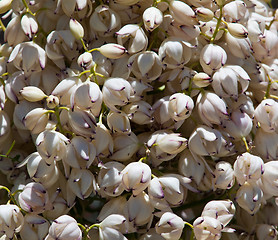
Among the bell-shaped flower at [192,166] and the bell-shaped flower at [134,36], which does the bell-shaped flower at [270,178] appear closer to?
the bell-shaped flower at [192,166]

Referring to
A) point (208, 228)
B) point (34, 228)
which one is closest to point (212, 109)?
point (208, 228)

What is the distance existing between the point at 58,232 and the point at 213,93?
0.79ft

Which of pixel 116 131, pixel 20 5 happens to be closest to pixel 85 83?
pixel 116 131

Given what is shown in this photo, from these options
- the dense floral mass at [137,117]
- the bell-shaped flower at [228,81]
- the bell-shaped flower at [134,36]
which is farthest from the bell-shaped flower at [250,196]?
the bell-shaped flower at [134,36]

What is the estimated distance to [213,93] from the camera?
64cm

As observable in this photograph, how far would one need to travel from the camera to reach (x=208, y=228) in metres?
0.59

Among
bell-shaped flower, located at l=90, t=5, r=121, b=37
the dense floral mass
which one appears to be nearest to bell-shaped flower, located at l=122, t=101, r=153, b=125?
the dense floral mass

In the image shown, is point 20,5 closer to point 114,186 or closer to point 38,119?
point 38,119

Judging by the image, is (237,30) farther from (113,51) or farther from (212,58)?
(113,51)

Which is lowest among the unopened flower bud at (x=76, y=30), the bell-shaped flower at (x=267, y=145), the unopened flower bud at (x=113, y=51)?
the bell-shaped flower at (x=267, y=145)

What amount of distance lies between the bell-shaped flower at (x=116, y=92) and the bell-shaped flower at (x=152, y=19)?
0.24ft

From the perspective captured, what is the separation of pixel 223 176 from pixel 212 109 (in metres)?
0.08

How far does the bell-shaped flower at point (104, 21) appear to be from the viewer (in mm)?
661

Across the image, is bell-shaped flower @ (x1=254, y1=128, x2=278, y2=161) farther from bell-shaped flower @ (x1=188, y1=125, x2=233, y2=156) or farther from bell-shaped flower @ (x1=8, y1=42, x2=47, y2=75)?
bell-shaped flower @ (x1=8, y1=42, x2=47, y2=75)
